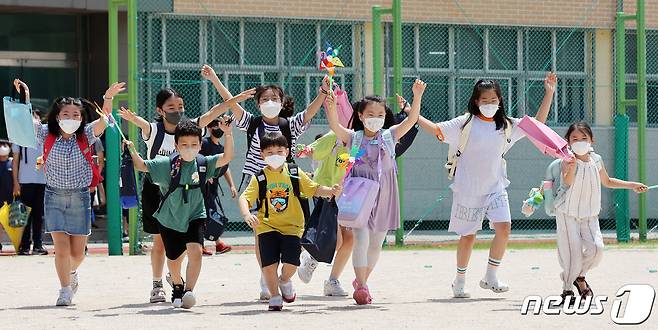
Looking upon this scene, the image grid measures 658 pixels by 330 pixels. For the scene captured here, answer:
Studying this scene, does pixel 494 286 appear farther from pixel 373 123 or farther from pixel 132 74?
pixel 132 74

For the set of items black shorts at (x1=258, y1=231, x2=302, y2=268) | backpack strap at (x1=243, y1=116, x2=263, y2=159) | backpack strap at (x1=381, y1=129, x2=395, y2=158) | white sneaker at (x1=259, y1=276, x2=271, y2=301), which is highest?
backpack strap at (x1=243, y1=116, x2=263, y2=159)

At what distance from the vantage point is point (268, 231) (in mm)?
10289

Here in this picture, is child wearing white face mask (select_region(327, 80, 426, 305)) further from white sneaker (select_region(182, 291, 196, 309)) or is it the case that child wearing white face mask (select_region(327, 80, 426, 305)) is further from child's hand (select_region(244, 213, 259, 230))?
white sneaker (select_region(182, 291, 196, 309))

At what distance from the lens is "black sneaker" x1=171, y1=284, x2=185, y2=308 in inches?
411

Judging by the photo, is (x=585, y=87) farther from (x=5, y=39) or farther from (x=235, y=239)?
(x=5, y=39)

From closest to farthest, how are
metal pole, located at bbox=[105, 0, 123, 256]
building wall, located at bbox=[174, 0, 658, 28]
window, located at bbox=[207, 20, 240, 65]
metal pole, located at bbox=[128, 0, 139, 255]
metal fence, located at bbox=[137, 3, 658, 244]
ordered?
metal pole, located at bbox=[128, 0, 139, 255], metal pole, located at bbox=[105, 0, 123, 256], metal fence, located at bbox=[137, 3, 658, 244], window, located at bbox=[207, 20, 240, 65], building wall, located at bbox=[174, 0, 658, 28]

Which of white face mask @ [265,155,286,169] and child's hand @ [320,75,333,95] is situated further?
child's hand @ [320,75,333,95]

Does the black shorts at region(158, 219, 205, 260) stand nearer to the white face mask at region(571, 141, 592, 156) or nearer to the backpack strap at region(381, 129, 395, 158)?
the backpack strap at region(381, 129, 395, 158)

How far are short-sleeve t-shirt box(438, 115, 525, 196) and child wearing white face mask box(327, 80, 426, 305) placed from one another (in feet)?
1.11

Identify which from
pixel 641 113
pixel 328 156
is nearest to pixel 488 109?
pixel 328 156

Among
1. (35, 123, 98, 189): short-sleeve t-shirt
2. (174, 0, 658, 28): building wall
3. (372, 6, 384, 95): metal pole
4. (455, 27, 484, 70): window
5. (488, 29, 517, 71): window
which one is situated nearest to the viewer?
(35, 123, 98, 189): short-sleeve t-shirt

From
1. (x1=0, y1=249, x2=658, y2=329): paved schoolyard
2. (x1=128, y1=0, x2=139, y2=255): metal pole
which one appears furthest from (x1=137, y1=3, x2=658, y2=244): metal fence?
(x1=0, y1=249, x2=658, y2=329): paved schoolyard

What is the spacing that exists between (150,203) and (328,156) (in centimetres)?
144

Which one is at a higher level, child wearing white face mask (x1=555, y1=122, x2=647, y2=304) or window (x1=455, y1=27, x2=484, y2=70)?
window (x1=455, y1=27, x2=484, y2=70)
